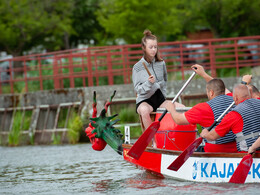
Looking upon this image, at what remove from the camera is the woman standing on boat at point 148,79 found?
9.91 m

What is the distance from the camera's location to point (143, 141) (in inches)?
383

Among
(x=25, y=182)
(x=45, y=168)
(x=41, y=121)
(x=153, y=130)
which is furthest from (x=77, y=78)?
(x=153, y=130)

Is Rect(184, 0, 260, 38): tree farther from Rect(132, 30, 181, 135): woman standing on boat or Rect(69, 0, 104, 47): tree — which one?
Rect(132, 30, 181, 135): woman standing on boat

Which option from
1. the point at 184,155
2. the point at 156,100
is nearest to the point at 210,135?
the point at 184,155

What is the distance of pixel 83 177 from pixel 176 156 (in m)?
2.54

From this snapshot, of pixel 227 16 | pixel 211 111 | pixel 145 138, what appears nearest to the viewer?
pixel 211 111

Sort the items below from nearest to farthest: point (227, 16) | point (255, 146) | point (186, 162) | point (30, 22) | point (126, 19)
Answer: point (255, 146) < point (186, 162) < point (126, 19) < point (227, 16) < point (30, 22)

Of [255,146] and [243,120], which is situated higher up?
[243,120]

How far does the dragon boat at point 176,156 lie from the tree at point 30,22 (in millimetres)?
21930

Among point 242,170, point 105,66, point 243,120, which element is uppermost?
point 105,66

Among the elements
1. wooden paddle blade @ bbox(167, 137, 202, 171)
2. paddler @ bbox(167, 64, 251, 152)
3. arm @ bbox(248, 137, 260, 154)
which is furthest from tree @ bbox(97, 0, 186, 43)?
arm @ bbox(248, 137, 260, 154)

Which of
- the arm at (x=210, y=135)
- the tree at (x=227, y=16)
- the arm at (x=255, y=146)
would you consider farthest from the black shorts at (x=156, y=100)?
the tree at (x=227, y=16)

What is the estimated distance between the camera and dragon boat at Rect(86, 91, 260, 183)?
8.59 meters

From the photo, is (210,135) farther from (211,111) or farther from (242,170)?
(242,170)
